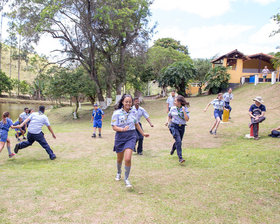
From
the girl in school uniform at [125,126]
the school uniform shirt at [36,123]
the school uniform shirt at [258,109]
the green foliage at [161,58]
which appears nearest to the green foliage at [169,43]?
the green foliage at [161,58]

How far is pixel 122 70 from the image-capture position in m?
25.7

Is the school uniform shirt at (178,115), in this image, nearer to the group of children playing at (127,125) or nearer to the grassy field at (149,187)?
the group of children playing at (127,125)

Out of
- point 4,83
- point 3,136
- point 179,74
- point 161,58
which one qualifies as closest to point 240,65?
point 179,74

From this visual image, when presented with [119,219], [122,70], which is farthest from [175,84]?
[119,219]

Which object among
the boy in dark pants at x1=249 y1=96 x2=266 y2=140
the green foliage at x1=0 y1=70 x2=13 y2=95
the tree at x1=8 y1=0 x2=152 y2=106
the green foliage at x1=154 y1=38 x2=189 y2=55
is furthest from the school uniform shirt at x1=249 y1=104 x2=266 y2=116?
the green foliage at x1=0 y1=70 x2=13 y2=95

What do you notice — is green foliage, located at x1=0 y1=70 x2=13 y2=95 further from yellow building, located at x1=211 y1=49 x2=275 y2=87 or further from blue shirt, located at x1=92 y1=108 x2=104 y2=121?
blue shirt, located at x1=92 y1=108 x2=104 y2=121

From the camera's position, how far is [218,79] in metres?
27.1

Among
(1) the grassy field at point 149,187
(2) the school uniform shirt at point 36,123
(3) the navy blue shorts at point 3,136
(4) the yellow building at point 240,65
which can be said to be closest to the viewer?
(1) the grassy field at point 149,187

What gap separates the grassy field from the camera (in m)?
3.43

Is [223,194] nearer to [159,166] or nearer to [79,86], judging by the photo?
[159,166]

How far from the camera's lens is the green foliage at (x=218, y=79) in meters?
26.8

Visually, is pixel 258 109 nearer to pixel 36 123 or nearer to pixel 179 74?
pixel 36 123

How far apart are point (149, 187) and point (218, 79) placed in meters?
24.9

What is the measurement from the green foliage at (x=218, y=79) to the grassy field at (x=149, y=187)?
19999 mm
